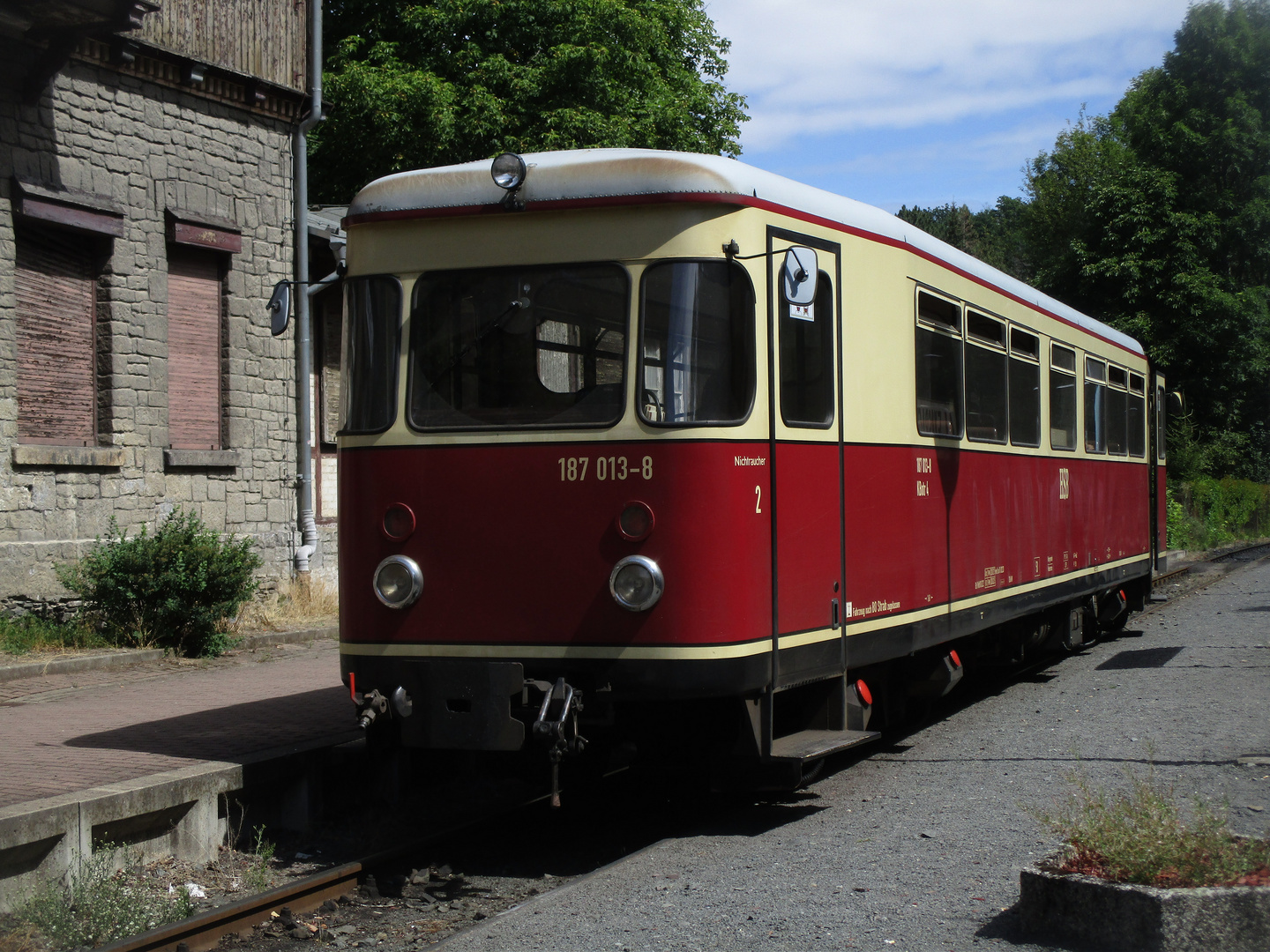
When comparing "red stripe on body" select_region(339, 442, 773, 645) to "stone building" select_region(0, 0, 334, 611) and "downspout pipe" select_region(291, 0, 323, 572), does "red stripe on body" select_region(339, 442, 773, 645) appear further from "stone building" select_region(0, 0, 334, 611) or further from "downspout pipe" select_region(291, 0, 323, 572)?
"downspout pipe" select_region(291, 0, 323, 572)

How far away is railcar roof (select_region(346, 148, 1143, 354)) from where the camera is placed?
639cm

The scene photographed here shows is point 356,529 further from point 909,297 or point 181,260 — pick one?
point 181,260

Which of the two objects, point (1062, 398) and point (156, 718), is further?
point (1062, 398)

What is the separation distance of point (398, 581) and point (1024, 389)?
571cm

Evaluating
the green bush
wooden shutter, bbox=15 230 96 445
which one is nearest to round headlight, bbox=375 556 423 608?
the green bush

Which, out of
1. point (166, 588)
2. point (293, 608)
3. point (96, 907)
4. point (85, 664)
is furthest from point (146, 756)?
point (293, 608)

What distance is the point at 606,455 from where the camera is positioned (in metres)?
6.32

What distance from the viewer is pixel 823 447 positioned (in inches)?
276

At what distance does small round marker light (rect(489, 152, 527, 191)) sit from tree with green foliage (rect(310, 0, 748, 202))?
16.0 m

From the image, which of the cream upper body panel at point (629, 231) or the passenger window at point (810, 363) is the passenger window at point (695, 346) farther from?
the passenger window at point (810, 363)

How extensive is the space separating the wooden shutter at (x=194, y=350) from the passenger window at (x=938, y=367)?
8.39 m

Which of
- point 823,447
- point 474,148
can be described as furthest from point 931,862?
point 474,148

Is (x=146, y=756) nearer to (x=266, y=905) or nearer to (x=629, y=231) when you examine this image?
(x=266, y=905)

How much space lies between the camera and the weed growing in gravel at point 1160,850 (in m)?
4.62
